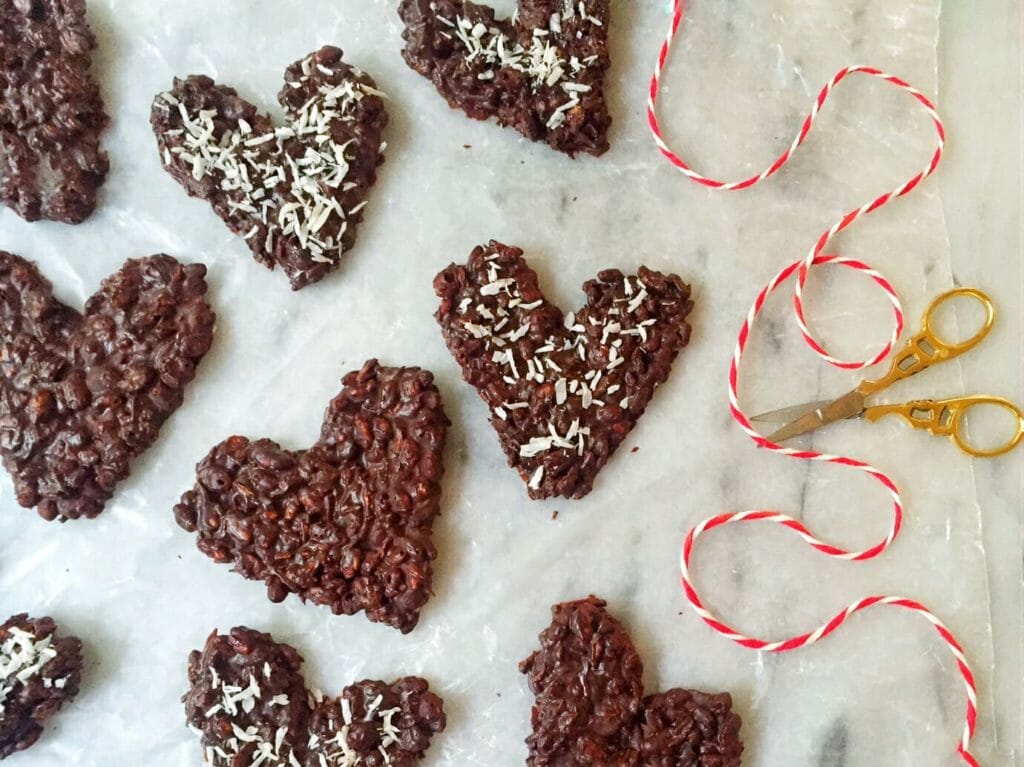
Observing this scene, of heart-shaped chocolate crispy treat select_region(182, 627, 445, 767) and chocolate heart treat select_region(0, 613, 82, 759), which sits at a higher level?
chocolate heart treat select_region(0, 613, 82, 759)

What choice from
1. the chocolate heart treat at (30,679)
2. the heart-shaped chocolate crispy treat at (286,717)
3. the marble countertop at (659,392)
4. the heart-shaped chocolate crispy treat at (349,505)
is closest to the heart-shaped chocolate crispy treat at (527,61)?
the marble countertop at (659,392)

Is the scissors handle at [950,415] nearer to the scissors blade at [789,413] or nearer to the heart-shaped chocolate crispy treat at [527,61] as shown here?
the scissors blade at [789,413]

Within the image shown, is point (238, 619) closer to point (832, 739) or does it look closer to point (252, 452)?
point (252, 452)

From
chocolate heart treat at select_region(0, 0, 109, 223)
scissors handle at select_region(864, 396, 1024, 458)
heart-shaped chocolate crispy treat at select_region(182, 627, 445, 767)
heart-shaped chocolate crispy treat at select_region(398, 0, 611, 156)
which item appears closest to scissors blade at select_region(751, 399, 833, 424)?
scissors handle at select_region(864, 396, 1024, 458)

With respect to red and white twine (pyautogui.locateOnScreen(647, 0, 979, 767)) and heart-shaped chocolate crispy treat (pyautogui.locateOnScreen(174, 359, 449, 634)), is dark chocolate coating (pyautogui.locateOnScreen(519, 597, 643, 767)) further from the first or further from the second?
heart-shaped chocolate crispy treat (pyautogui.locateOnScreen(174, 359, 449, 634))

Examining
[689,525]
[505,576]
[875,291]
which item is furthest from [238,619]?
[875,291]

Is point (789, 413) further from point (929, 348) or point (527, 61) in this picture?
point (527, 61)
